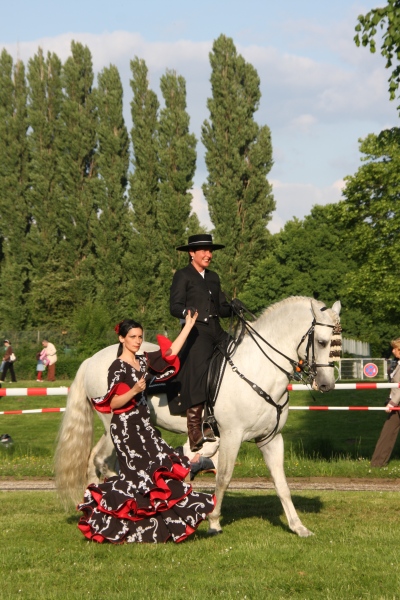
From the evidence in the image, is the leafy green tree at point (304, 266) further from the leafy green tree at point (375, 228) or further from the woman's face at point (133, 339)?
the woman's face at point (133, 339)

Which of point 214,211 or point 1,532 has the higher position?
point 214,211

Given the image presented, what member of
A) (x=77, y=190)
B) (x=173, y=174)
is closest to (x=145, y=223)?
(x=173, y=174)

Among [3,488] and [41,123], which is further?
[41,123]

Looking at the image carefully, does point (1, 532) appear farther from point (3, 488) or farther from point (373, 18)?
point (373, 18)

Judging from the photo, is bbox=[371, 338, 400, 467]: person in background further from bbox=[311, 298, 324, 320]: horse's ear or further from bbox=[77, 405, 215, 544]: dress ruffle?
bbox=[77, 405, 215, 544]: dress ruffle

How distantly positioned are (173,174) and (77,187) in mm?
6839

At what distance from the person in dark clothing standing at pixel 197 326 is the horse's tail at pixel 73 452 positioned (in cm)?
124

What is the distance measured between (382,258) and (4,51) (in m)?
36.5

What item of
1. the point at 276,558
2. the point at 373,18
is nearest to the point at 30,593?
the point at 276,558

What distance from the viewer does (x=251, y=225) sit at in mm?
64688

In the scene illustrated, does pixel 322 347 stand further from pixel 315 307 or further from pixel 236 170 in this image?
pixel 236 170

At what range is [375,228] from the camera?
47.9m

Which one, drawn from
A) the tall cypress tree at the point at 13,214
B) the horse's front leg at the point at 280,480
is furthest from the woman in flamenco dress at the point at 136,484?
the tall cypress tree at the point at 13,214

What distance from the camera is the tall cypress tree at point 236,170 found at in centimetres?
6397
